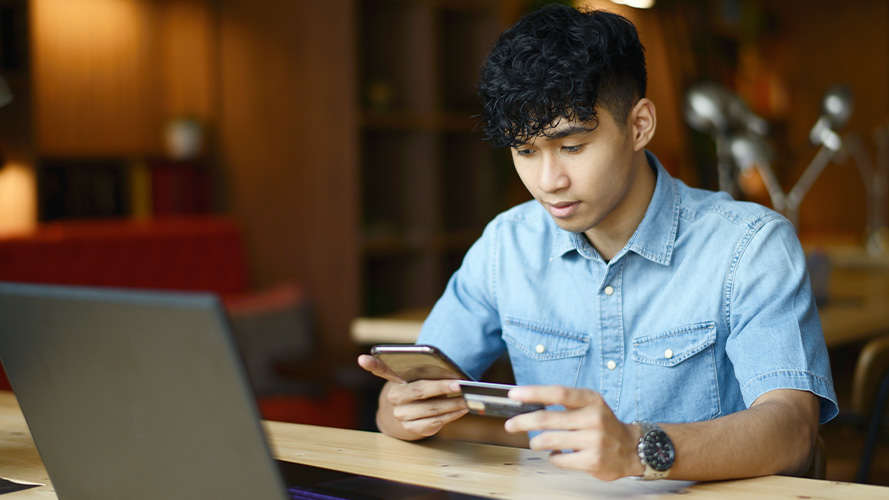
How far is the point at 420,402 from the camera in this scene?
1296mm

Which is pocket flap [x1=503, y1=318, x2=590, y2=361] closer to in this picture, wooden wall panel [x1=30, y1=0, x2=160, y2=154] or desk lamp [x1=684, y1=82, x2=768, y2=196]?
desk lamp [x1=684, y1=82, x2=768, y2=196]

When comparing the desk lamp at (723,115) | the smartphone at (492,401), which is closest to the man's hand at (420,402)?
the smartphone at (492,401)

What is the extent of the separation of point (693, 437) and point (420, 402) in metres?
0.38

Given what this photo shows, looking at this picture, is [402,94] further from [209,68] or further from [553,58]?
[553,58]

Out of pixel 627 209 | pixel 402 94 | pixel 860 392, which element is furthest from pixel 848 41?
pixel 627 209

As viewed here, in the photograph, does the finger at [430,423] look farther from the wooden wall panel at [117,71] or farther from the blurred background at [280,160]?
the wooden wall panel at [117,71]

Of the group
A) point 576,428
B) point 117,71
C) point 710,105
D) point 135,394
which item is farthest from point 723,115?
point 135,394

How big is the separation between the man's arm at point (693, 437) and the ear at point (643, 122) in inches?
17.8

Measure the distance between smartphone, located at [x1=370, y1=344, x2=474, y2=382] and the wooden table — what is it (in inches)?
4.1

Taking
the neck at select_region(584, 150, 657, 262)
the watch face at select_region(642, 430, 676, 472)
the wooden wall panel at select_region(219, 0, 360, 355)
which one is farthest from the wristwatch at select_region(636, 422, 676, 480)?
the wooden wall panel at select_region(219, 0, 360, 355)

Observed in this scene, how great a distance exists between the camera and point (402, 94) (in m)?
4.25

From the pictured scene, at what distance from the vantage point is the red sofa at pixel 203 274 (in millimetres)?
3232

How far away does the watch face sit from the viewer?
3.46 feet

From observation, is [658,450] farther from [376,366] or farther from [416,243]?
[416,243]
